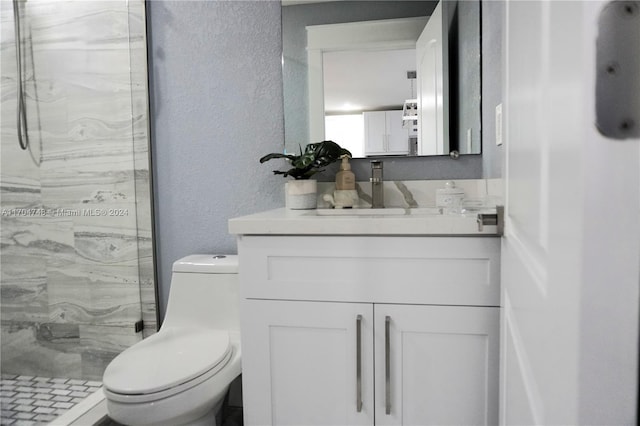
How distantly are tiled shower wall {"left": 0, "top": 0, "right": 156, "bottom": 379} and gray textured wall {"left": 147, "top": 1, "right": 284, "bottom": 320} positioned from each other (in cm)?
8

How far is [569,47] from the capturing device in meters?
0.30

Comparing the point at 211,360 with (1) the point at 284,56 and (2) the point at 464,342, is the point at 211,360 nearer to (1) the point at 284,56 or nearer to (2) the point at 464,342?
(2) the point at 464,342

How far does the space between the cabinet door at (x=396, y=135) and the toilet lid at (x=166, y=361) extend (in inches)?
37.1

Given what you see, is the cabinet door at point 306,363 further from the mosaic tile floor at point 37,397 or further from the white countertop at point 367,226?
the mosaic tile floor at point 37,397

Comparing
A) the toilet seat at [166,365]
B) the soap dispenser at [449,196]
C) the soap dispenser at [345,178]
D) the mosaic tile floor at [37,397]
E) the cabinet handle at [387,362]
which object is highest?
the soap dispenser at [345,178]

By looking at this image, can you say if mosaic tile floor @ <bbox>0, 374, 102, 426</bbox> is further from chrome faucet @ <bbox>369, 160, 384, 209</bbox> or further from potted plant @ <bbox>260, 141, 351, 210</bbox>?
chrome faucet @ <bbox>369, 160, 384, 209</bbox>

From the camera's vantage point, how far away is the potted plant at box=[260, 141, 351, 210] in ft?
4.93

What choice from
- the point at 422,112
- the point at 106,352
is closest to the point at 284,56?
the point at 422,112

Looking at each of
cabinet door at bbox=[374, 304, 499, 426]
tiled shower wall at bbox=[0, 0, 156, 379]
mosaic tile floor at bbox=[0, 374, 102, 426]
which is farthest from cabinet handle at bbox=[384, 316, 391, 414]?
mosaic tile floor at bbox=[0, 374, 102, 426]

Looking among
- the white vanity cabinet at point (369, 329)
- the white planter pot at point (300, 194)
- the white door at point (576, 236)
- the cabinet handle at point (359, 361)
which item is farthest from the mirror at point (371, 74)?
the white door at point (576, 236)

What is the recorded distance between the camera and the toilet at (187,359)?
3.70 ft

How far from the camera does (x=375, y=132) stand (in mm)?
1609

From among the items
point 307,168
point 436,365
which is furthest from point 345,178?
point 436,365

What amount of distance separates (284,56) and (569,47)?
150 cm
